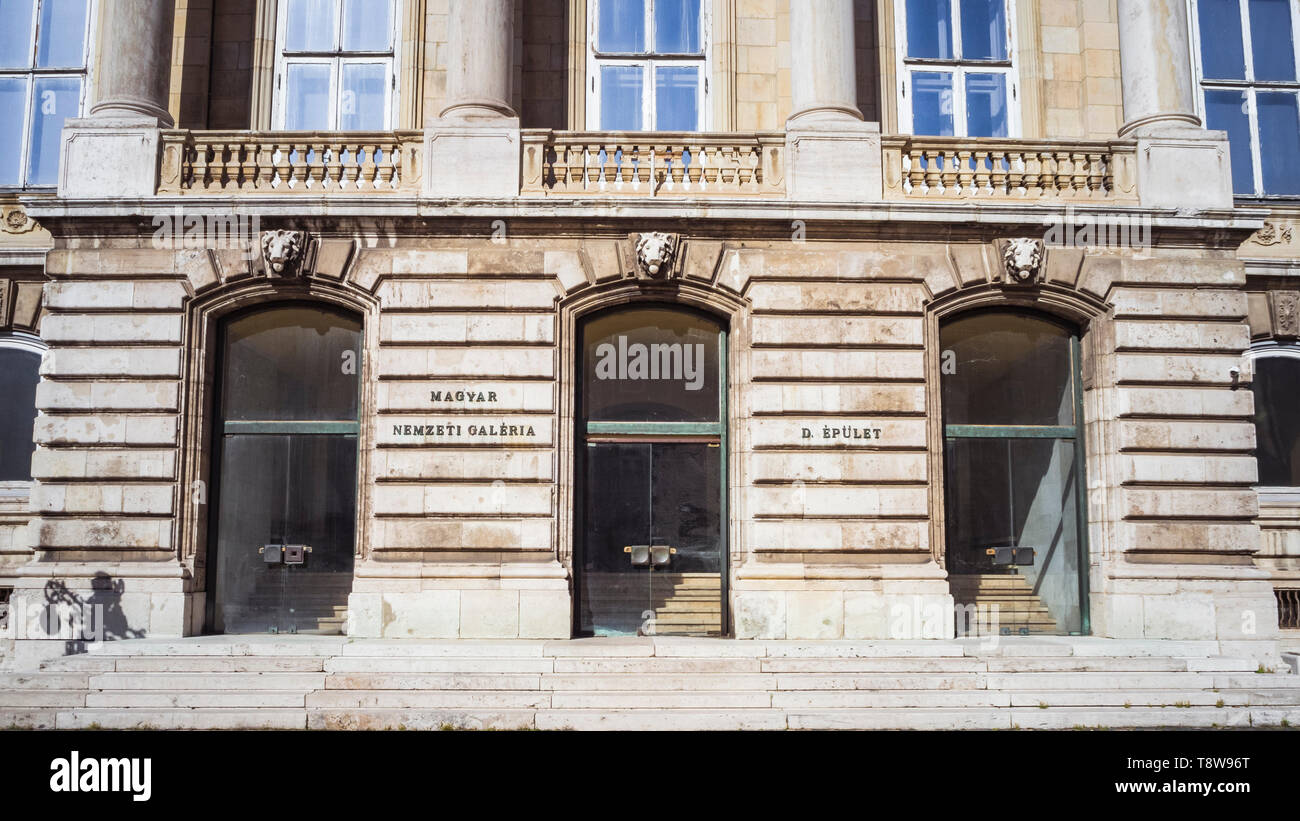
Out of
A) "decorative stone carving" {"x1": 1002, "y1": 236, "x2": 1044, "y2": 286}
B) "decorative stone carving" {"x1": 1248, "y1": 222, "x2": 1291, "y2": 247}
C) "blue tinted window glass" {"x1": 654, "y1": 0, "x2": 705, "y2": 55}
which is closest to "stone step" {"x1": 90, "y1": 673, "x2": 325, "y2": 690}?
"decorative stone carving" {"x1": 1002, "y1": 236, "x2": 1044, "y2": 286}

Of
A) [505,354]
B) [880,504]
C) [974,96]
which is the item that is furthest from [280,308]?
[974,96]

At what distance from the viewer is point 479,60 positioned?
16172 mm

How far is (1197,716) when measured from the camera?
39.8 feet

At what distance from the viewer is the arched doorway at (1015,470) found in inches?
636

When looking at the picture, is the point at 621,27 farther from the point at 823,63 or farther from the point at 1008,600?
the point at 1008,600

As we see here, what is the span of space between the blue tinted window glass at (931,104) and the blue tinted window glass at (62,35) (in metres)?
13.9

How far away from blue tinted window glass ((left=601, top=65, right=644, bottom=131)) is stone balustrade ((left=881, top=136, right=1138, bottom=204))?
4.27 metres

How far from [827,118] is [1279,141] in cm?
853

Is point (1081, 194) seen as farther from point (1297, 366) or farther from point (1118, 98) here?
point (1297, 366)

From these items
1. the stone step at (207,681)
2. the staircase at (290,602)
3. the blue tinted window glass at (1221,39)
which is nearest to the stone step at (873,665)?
the stone step at (207,681)

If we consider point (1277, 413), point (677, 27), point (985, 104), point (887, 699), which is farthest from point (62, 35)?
point (1277, 413)

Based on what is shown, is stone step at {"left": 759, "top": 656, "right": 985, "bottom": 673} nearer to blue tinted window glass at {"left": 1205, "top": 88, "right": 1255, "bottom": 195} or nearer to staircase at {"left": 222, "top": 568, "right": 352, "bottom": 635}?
staircase at {"left": 222, "top": 568, "right": 352, "bottom": 635}

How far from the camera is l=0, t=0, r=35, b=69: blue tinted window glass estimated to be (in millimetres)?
18453

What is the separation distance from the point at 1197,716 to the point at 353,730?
9.25 m
